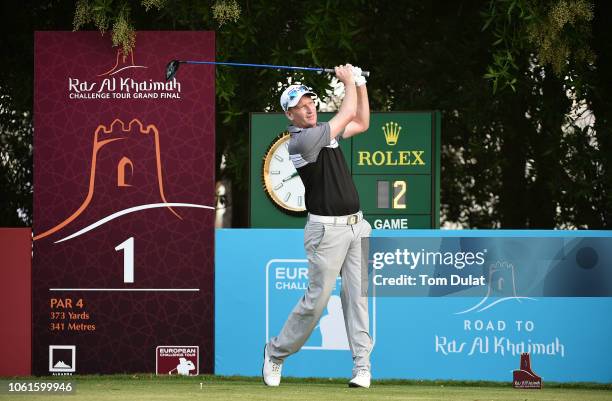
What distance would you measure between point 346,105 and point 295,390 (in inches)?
70.3

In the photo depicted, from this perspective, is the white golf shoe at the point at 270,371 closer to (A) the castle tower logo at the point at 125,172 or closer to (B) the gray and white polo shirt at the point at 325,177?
(B) the gray and white polo shirt at the point at 325,177

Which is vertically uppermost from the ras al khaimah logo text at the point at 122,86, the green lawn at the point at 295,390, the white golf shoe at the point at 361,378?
the ras al khaimah logo text at the point at 122,86

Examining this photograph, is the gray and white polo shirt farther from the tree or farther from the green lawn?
the tree

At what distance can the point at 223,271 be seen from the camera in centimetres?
921

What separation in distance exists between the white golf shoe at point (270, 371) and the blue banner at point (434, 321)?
1086 mm

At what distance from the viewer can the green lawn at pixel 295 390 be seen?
7.24 m

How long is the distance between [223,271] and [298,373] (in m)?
0.93

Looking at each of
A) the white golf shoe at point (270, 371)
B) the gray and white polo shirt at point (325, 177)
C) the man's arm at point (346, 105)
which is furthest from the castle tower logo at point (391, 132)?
the white golf shoe at point (270, 371)

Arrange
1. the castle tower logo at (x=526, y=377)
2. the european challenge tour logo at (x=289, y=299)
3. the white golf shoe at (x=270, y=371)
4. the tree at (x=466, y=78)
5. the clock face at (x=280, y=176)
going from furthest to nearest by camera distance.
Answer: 1. the tree at (x=466, y=78)
2. the clock face at (x=280, y=176)
3. the european challenge tour logo at (x=289, y=299)
4. the castle tower logo at (x=526, y=377)
5. the white golf shoe at (x=270, y=371)

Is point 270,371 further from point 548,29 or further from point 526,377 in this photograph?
point 548,29

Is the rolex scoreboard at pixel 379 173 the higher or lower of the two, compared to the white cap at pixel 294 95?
lower

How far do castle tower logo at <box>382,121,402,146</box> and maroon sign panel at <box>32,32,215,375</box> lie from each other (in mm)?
1337

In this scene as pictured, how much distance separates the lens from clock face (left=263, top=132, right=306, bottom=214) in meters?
9.62

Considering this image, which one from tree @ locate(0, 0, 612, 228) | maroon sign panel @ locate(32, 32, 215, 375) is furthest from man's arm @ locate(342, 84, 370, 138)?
tree @ locate(0, 0, 612, 228)
